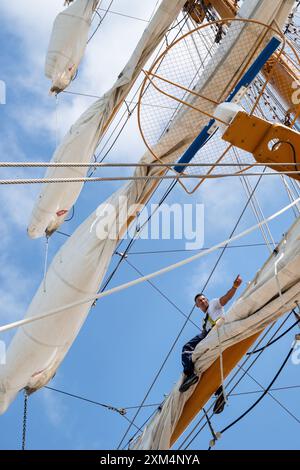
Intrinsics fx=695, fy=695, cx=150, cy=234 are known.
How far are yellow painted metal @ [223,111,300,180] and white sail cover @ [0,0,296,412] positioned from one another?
2.23m

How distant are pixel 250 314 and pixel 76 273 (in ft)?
7.68

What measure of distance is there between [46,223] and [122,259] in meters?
1.68

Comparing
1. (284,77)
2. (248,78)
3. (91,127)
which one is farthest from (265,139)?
(91,127)

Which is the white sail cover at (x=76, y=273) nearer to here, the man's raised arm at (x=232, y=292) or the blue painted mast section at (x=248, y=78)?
the blue painted mast section at (x=248, y=78)

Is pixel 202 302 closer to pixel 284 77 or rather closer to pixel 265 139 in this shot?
pixel 265 139

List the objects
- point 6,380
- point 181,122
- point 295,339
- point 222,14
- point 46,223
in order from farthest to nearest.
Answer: point 222,14 < point 46,223 < point 6,380 < point 181,122 < point 295,339

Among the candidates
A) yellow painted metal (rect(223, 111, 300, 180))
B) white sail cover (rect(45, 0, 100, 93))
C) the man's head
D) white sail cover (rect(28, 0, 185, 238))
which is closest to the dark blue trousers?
the man's head

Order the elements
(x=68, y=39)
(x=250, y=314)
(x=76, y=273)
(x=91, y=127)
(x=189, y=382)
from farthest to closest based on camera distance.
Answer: (x=68, y=39)
(x=91, y=127)
(x=76, y=273)
(x=189, y=382)
(x=250, y=314)

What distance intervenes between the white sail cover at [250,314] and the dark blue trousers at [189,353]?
0.19 feet

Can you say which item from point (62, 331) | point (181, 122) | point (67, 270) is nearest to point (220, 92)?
point (181, 122)

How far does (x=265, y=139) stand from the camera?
4.46m

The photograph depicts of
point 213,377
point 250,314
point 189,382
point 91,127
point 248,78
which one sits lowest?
point 189,382
